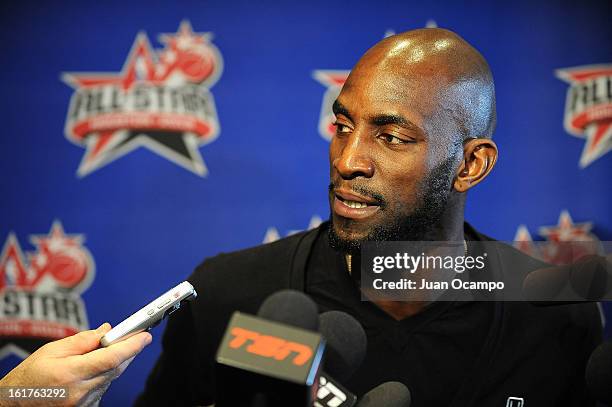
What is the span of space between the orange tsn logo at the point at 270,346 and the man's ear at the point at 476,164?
65 centimetres

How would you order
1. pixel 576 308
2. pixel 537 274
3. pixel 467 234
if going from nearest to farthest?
pixel 537 274, pixel 576 308, pixel 467 234

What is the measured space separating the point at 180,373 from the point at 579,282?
0.66 metres

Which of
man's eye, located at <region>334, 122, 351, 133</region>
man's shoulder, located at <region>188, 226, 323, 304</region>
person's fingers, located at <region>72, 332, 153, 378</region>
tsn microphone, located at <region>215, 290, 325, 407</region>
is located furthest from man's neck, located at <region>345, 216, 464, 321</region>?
tsn microphone, located at <region>215, 290, 325, 407</region>

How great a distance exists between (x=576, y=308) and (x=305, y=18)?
2.98 feet

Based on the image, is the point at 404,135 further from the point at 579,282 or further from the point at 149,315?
the point at 149,315

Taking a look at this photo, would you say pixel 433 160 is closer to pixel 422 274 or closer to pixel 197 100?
pixel 422 274

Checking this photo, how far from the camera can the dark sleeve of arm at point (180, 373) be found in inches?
42.1

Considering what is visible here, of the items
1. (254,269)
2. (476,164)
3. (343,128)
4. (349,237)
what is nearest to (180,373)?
(254,269)

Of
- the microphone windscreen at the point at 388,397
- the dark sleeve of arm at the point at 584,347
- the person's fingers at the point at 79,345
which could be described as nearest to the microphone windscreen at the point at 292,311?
the microphone windscreen at the point at 388,397

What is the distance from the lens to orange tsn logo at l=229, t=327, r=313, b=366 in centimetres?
46

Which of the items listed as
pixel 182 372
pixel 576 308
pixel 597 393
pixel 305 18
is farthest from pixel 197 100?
pixel 597 393

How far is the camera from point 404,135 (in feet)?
3.17

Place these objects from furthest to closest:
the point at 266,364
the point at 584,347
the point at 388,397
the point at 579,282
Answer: the point at 584,347 → the point at 579,282 → the point at 388,397 → the point at 266,364

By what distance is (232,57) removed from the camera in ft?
5.07
